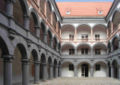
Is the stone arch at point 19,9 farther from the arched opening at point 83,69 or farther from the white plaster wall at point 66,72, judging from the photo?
the arched opening at point 83,69

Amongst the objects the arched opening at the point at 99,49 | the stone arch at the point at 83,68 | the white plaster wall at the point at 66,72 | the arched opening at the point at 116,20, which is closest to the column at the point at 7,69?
the arched opening at the point at 116,20

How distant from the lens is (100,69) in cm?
3666

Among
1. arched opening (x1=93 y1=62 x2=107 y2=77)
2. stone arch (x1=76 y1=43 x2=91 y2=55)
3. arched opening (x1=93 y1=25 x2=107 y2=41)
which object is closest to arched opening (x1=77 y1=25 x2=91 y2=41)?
arched opening (x1=93 y1=25 x2=107 y2=41)

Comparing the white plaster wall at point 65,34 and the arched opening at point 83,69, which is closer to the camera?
the arched opening at point 83,69

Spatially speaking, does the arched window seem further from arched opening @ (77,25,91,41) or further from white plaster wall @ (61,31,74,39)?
arched opening @ (77,25,91,41)

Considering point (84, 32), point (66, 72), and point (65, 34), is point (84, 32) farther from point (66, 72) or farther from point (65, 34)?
point (66, 72)

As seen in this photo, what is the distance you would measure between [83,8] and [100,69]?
1349 centimetres

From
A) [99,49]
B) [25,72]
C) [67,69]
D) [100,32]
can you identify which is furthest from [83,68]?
[25,72]

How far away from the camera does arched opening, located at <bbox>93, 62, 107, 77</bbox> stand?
36469 millimetres

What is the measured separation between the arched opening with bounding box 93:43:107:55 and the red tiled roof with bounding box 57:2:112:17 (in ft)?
20.7

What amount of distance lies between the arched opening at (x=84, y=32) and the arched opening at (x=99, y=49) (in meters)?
2.31

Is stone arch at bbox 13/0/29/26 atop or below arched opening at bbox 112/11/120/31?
below

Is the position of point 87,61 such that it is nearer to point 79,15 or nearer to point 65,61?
point 65,61

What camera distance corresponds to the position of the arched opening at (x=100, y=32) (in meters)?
37.2
